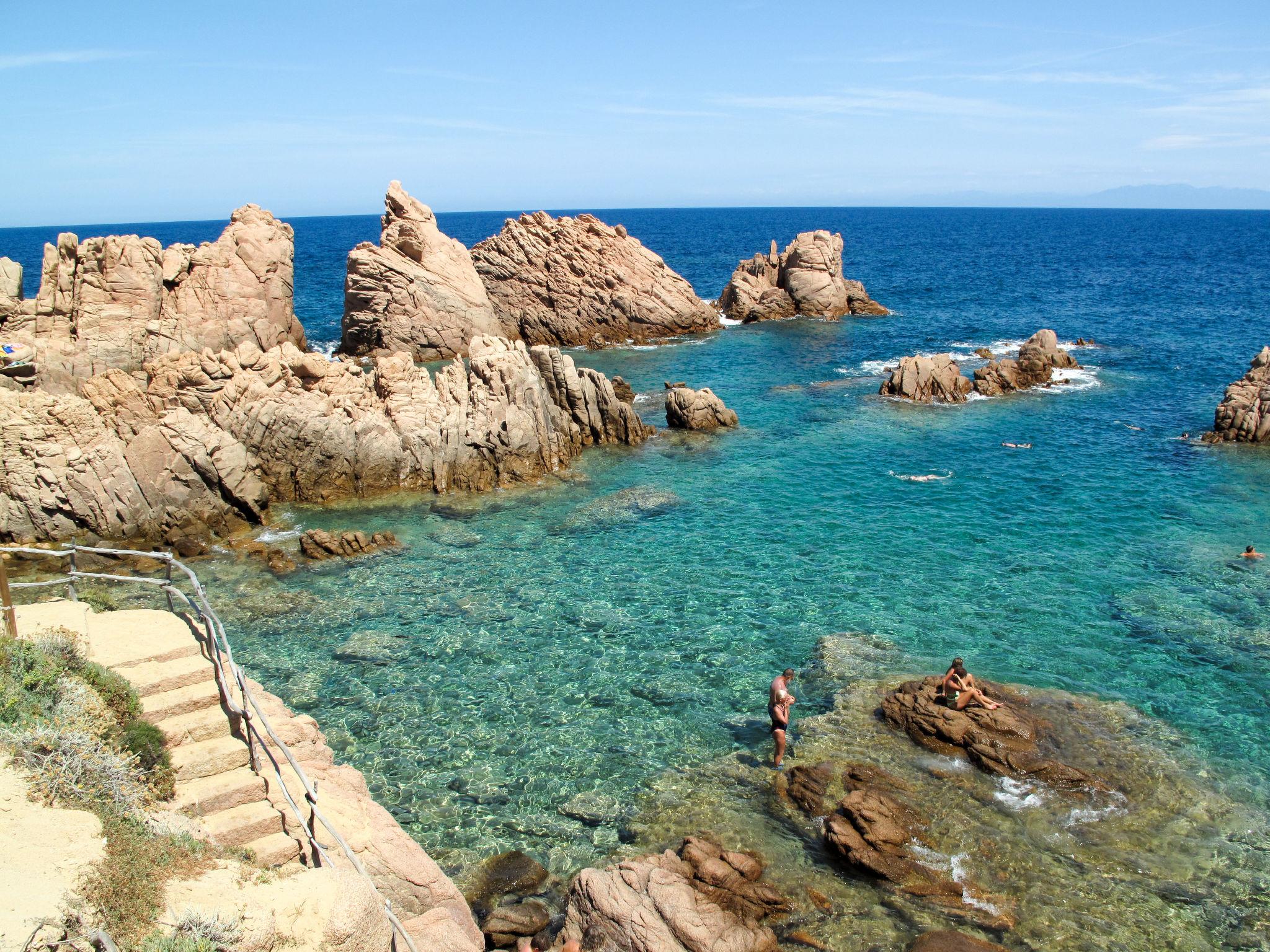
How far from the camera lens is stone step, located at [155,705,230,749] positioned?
41.2ft

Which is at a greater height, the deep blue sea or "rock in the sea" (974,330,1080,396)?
"rock in the sea" (974,330,1080,396)

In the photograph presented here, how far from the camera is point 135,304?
45.1m

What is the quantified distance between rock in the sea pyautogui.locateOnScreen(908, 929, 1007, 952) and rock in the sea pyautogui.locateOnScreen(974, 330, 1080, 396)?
144ft

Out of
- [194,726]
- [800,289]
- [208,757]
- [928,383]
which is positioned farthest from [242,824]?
[800,289]

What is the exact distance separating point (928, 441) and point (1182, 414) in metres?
16.7

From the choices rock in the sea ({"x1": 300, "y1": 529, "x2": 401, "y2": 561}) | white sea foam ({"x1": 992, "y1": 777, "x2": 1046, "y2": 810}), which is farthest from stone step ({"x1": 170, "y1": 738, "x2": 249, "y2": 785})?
rock in the sea ({"x1": 300, "y1": 529, "x2": 401, "y2": 561})

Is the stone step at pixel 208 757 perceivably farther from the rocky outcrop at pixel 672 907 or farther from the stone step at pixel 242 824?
the rocky outcrop at pixel 672 907

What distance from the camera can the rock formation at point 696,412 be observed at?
148 ft

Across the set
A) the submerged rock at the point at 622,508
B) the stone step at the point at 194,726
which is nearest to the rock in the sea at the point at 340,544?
the submerged rock at the point at 622,508

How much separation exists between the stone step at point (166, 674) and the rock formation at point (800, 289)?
2656 inches

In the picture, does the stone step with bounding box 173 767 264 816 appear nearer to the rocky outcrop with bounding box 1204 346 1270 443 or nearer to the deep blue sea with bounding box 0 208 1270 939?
the deep blue sea with bounding box 0 208 1270 939

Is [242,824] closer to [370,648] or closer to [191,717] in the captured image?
[191,717]

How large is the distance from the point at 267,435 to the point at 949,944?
3023cm

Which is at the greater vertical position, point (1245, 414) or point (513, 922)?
point (1245, 414)
